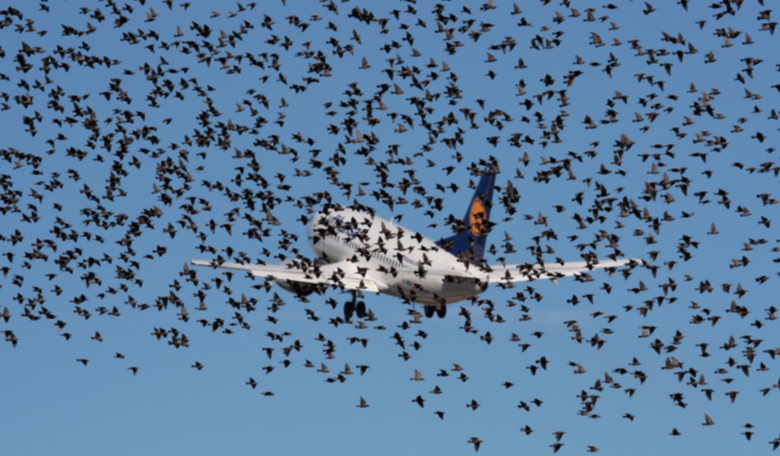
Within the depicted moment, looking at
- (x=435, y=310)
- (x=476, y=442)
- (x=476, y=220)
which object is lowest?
(x=476, y=442)

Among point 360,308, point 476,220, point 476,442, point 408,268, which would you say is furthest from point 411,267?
point 476,442

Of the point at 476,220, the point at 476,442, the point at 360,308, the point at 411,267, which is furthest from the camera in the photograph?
the point at 476,220

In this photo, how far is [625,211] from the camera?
46625 millimetres

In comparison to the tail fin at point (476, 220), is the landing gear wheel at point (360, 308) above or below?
below

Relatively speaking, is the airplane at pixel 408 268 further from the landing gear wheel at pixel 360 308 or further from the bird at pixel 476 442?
the bird at pixel 476 442

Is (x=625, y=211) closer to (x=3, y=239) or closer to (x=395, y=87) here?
(x=395, y=87)

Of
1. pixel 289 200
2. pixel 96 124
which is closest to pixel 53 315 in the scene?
pixel 96 124

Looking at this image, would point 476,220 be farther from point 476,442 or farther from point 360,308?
point 476,442

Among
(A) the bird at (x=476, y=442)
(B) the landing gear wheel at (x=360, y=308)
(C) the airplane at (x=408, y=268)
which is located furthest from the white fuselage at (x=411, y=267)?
(A) the bird at (x=476, y=442)

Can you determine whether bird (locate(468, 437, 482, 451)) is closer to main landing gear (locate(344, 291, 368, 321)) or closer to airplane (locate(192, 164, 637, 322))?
airplane (locate(192, 164, 637, 322))

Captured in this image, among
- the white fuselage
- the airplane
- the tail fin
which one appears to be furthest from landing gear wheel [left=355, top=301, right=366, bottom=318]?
the tail fin

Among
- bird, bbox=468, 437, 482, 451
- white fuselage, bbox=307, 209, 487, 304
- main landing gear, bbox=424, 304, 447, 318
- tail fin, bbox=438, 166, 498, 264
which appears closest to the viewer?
bird, bbox=468, 437, 482, 451

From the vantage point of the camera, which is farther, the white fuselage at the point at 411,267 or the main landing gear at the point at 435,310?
the main landing gear at the point at 435,310

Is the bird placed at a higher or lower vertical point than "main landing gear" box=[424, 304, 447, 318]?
lower
